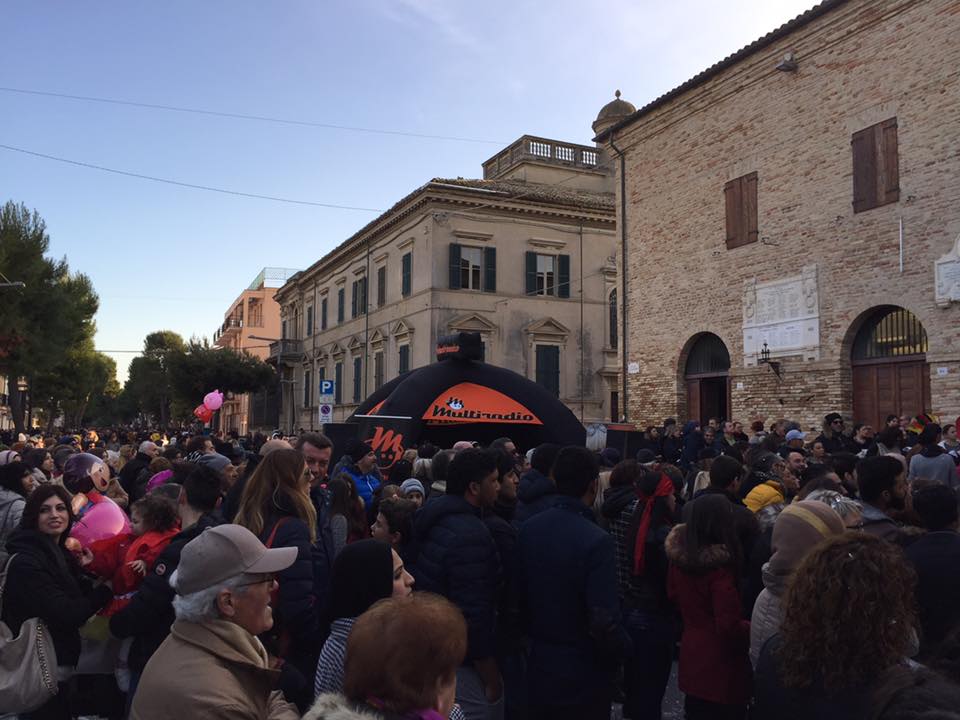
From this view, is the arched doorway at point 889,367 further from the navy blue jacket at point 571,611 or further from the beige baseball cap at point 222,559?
the beige baseball cap at point 222,559

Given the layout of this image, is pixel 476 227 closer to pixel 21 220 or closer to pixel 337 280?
pixel 337 280

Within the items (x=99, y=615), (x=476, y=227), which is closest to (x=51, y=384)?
(x=476, y=227)

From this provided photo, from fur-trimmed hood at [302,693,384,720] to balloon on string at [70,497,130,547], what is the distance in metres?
3.53

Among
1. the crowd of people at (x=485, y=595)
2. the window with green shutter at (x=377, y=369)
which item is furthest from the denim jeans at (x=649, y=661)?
the window with green shutter at (x=377, y=369)

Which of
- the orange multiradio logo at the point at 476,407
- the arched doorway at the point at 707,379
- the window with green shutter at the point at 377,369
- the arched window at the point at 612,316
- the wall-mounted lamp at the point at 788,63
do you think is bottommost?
the orange multiradio logo at the point at 476,407

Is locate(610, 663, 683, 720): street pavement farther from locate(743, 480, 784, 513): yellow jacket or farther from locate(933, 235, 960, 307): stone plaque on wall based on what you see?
locate(933, 235, 960, 307): stone plaque on wall

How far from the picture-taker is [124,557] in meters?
4.37

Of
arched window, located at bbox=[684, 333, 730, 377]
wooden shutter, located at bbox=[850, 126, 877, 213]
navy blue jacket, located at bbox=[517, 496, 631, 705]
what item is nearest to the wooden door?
wooden shutter, located at bbox=[850, 126, 877, 213]

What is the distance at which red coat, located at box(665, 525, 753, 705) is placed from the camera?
3965 mm

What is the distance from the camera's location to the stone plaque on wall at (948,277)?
1415 cm

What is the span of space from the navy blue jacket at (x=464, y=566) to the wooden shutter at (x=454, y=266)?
26.2m

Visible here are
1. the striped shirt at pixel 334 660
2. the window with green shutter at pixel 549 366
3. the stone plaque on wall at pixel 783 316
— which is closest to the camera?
the striped shirt at pixel 334 660

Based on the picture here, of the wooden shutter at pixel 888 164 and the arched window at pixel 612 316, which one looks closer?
the wooden shutter at pixel 888 164

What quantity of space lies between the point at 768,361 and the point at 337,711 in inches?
672
